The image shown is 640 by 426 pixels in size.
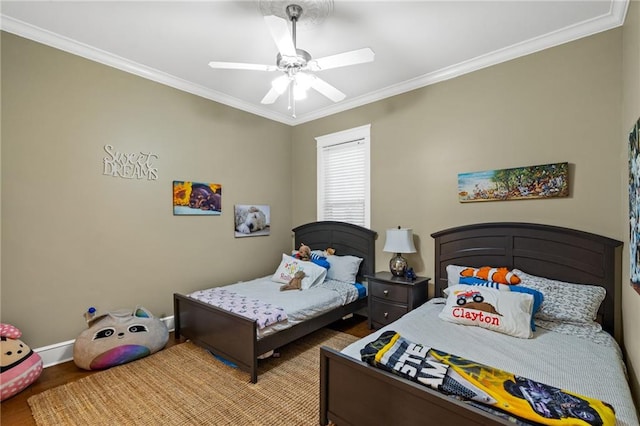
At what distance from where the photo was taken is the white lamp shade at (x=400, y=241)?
3.26m

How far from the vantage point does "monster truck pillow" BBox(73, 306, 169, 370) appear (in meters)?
2.54

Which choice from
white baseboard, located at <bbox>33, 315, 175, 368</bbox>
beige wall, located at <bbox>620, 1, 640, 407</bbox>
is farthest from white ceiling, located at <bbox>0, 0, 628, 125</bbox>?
white baseboard, located at <bbox>33, 315, 175, 368</bbox>

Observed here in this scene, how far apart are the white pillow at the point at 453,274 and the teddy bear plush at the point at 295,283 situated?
5.01ft

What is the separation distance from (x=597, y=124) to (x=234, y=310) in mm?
3422

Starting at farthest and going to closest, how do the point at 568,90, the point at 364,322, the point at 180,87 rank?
the point at 364,322
the point at 180,87
the point at 568,90

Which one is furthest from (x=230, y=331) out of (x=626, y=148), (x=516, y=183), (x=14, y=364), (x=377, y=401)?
(x=626, y=148)

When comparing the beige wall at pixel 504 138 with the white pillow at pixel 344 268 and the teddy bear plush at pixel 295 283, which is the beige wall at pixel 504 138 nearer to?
the white pillow at pixel 344 268

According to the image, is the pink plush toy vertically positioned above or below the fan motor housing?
below

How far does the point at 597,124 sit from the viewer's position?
2.45m

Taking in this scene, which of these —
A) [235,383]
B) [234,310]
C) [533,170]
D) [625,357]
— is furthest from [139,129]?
[625,357]

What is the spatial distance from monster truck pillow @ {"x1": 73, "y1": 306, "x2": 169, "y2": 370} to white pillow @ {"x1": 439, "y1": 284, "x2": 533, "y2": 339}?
2626mm

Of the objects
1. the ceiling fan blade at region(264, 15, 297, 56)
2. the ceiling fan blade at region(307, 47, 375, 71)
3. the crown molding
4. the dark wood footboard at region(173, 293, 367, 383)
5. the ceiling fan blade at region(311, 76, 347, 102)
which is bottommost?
the dark wood footboard at region(173, 293, 367, 383)

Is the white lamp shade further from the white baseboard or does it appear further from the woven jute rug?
the white baseboard

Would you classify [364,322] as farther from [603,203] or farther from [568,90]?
[568,90]
